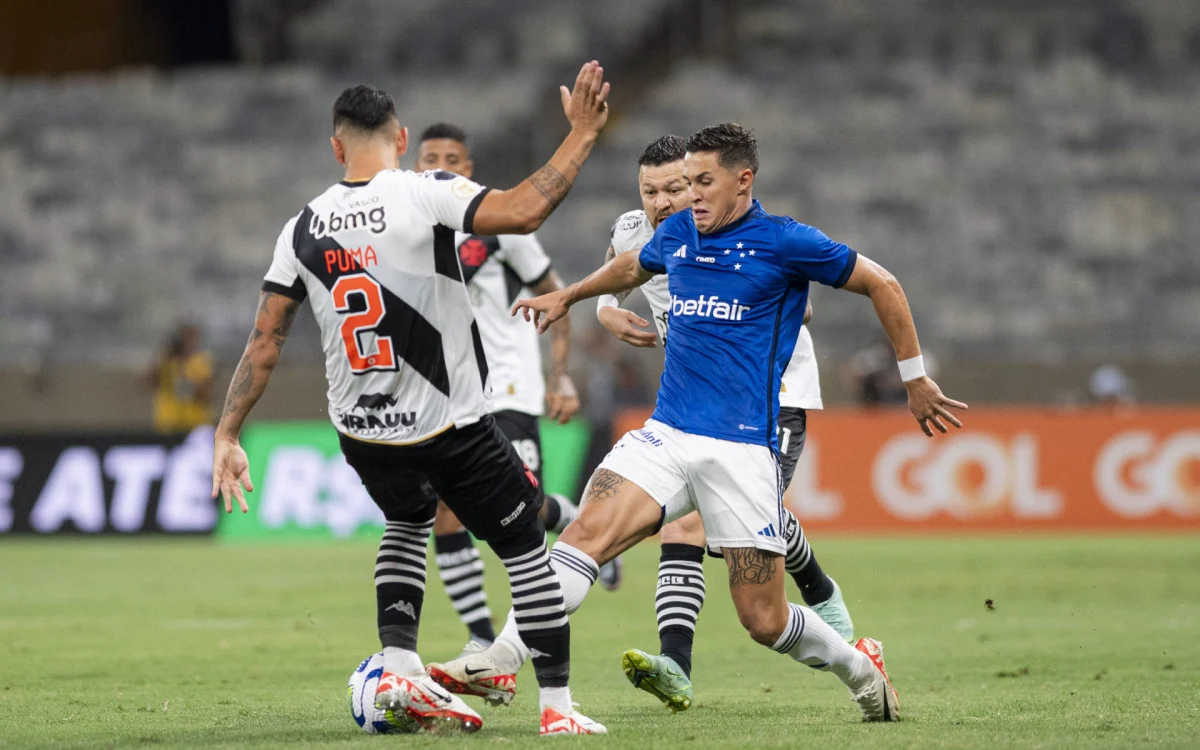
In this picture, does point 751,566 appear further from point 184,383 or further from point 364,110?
point 184,383

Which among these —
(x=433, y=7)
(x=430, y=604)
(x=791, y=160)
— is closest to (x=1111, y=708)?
(x=430, y=604)

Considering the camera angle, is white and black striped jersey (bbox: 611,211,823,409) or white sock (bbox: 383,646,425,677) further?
white and black striped jersey (bbox: 611,211,823,409)

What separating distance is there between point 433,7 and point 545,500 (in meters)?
23.2

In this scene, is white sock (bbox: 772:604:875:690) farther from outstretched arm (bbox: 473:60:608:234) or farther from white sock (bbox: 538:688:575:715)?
outstretched arm (bbox: 473:60:608:234)

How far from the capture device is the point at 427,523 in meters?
6.81

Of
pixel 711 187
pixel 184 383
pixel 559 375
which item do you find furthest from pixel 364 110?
pixel 184 383

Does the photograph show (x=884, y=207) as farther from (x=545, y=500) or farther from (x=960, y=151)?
(x=545, y=500)

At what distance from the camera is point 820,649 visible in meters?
6.71

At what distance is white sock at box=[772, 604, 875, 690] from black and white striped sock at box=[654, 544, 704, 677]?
0.77m

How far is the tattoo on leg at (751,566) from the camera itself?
652 cm

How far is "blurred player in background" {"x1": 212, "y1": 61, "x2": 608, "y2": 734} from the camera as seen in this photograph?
20.4ft

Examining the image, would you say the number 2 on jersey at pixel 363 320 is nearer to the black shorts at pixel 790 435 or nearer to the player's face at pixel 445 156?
the black shorts at pixel 790 435

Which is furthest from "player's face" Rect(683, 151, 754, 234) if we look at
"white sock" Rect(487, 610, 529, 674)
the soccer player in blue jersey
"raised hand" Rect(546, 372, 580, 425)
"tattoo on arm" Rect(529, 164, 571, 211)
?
"raised hand" Rect(546, 372, 580, 425)

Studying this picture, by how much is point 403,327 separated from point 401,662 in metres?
1.38
